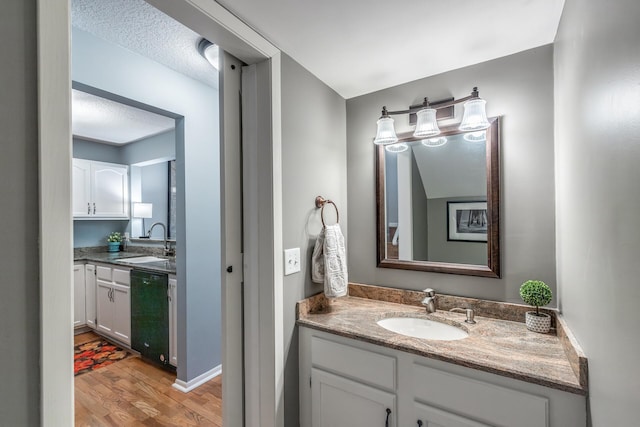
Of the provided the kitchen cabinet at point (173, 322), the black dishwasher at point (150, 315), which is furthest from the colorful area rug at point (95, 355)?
→ the kitchen cabinet at point (173, 322)

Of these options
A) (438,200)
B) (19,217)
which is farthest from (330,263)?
(19,217)

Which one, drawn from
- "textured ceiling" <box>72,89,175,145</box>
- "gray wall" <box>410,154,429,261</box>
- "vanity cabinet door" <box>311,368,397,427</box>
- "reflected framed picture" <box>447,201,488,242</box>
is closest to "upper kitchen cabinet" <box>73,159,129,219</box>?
"textured ceiling" <box>72,89,175,145</box>

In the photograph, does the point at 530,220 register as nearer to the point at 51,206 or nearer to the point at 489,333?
the point at 489,333

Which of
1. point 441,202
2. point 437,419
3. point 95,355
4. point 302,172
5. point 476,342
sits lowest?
point 95,355

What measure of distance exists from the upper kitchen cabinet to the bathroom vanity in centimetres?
358

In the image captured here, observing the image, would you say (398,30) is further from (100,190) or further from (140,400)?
(100,190)

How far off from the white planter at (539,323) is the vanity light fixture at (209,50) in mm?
2183

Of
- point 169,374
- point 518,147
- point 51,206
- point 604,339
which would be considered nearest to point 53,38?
point 51,206

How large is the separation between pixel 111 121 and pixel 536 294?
398 cm

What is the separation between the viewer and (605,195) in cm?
74

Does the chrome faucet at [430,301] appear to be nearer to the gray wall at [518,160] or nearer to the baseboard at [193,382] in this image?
the gray wall at [518,160]

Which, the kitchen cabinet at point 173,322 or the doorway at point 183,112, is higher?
the doorway at point 183,112

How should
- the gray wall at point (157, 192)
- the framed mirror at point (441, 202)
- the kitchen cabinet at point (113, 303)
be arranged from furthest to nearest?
the gray wall at point (157, 192)
the kitchen cabinet at point (113, 303)
the framed mirror at point (441, 202)

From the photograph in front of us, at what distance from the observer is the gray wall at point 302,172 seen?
1.52m
